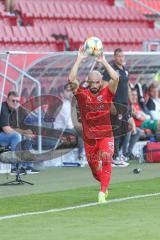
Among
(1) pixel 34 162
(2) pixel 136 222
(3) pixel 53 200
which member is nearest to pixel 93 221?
(2) pixel 136 222

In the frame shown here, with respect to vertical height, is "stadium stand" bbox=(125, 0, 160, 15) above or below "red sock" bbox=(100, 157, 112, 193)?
above

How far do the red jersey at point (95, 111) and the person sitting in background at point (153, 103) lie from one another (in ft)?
28.6

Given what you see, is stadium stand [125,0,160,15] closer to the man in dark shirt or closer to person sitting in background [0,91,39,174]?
the man in dark shirt

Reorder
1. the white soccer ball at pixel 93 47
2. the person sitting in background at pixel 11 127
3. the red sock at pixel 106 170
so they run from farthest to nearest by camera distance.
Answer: the person sitting in background at pixel 11 127 < the white soccer ball at pixel 93 47 < the red sock at pixel 106 170

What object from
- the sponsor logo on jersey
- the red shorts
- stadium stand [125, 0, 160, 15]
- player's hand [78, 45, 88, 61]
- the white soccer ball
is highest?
stadium stand [125, 0, 160, 15]

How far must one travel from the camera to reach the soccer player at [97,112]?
12250 mm

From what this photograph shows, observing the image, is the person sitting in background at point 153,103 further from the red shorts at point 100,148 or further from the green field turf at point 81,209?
the red shorts at point 100,148

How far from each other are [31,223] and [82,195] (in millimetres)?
3160

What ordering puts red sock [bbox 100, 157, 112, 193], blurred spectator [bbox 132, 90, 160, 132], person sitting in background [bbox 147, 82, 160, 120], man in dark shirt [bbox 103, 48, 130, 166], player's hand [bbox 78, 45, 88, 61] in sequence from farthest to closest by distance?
person sitting in background [bbox 147, 82, 160, 120], blurred spectator [bbox 132, 90, 160, 132], man in dark shirt [bbox 103, 48, 130, 166], player's hand [bbox 78, 45, 88, 61], red sock [bbox 100, 157, 112, 193]

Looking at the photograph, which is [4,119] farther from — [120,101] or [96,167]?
[96,167]

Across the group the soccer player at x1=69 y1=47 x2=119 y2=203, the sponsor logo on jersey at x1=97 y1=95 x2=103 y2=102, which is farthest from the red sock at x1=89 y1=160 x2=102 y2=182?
the sponsor logo on jersey at x1=97 y1=95 x2=103 y2=102

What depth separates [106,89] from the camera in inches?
489

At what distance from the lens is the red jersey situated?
12.5 meters

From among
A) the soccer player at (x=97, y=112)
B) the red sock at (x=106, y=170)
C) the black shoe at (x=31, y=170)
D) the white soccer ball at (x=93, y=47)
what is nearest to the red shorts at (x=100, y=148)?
the soccer player at (x=97, y=112)
